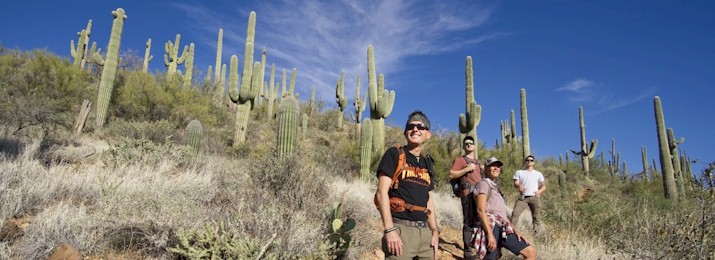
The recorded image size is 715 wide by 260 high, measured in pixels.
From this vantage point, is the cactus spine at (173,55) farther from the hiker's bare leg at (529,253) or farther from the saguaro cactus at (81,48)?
the hiker's bare leg at (529,253)

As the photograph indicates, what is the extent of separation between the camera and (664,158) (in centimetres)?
1617

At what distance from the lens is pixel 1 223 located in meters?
3.19

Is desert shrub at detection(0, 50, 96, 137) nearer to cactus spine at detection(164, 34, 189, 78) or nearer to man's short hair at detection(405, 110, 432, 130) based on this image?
cactus spine at detection(164, 34, 189, 78)

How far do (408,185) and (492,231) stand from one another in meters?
1.39

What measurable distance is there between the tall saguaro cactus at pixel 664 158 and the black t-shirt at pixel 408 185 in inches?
639

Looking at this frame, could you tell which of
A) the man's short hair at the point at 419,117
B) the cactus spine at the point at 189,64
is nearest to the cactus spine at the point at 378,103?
the man's short hair at the point at 419,117

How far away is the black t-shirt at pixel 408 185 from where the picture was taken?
2829mm

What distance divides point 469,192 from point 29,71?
1769 centimetres

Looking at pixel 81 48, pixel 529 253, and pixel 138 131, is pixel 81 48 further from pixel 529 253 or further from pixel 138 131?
pixel 529 253

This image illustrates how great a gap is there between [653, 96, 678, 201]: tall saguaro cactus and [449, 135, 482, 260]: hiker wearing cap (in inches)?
559

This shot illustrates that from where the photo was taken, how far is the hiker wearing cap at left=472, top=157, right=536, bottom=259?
369cm

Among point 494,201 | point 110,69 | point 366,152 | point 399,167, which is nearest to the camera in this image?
point 399,167

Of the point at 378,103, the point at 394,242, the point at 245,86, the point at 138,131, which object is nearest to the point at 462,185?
the point at 394,242

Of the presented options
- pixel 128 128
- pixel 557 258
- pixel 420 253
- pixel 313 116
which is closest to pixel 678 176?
pixel 557 258
